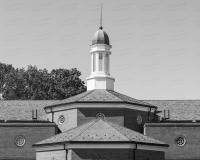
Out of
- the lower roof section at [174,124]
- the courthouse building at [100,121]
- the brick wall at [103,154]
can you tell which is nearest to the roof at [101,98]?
the courthouse building at [100,121]

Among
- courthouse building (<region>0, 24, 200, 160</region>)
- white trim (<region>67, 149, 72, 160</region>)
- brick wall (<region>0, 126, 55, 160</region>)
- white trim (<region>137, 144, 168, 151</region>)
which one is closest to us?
white trim (<region>67, 149, 72, 160</region>)

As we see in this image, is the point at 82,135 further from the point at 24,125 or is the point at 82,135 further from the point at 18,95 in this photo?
the point at 18,95

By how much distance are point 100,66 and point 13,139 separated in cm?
1143

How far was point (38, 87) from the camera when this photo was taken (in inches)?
3866

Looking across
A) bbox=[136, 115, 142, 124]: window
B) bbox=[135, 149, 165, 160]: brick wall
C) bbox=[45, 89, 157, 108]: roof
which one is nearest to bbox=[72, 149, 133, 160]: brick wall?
bbox=[135, 149, 165, 160]: brick wall

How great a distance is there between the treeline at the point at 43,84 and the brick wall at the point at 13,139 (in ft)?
129

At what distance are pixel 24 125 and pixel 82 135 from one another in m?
12.3

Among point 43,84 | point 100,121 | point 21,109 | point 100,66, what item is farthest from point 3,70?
point 100,121

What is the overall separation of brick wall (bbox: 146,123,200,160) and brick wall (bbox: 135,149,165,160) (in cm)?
687

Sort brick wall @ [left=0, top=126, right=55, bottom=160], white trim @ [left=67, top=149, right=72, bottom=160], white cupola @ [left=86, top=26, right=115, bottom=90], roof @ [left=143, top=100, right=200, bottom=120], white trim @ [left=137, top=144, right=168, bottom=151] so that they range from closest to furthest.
Answer: white trim @ [left=67, top=149, right=72, bottom=160]
white trim @ [left=137, top=144, right=168, bottom=151]
brick wall @ [left=0, top=126, right=55, bottom=160]
white cupola @ [left=86, top=26, right=115, bottom=90]
roof @ [left=143, top=100, right=200, bottom=120]

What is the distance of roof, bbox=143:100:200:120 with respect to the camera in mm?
59219

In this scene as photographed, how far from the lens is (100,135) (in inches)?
1804

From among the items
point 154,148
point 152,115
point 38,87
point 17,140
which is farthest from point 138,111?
point 38,87

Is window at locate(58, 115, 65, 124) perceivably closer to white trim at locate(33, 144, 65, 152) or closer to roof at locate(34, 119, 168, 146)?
roof at locate(34, 119, 168, 146)
